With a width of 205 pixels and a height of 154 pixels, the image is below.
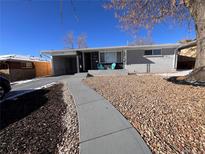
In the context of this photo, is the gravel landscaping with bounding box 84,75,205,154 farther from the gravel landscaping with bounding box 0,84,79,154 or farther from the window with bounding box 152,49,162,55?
the window with bounding box 152,49,162,55

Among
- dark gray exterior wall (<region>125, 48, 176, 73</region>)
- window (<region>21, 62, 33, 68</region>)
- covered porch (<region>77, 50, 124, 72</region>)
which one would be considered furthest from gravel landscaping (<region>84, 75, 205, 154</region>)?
window (<region>21, 62, 33, 68</region>)

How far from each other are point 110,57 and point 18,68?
35.2 ft

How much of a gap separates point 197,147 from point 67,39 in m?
35.8

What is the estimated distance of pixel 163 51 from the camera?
44.3ft

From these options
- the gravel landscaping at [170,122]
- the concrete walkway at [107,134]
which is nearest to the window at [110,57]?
the gravel landscaping at [170,122]

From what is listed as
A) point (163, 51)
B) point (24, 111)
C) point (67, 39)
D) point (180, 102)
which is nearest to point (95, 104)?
point (24, 111)

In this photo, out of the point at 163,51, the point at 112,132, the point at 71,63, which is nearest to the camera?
the point at 112,132

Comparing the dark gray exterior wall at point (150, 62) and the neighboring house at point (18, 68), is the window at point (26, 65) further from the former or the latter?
the dark gray exterior wall at point (150, 62)

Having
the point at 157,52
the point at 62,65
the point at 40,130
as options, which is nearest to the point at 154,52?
the point at 157,52

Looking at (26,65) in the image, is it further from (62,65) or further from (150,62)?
(150,62)

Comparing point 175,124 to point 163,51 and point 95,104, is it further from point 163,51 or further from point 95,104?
point 163,51

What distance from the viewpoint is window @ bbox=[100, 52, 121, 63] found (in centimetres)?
1526

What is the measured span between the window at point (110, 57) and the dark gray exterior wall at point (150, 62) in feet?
4.95

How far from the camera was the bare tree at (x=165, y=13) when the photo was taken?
5.92 m
